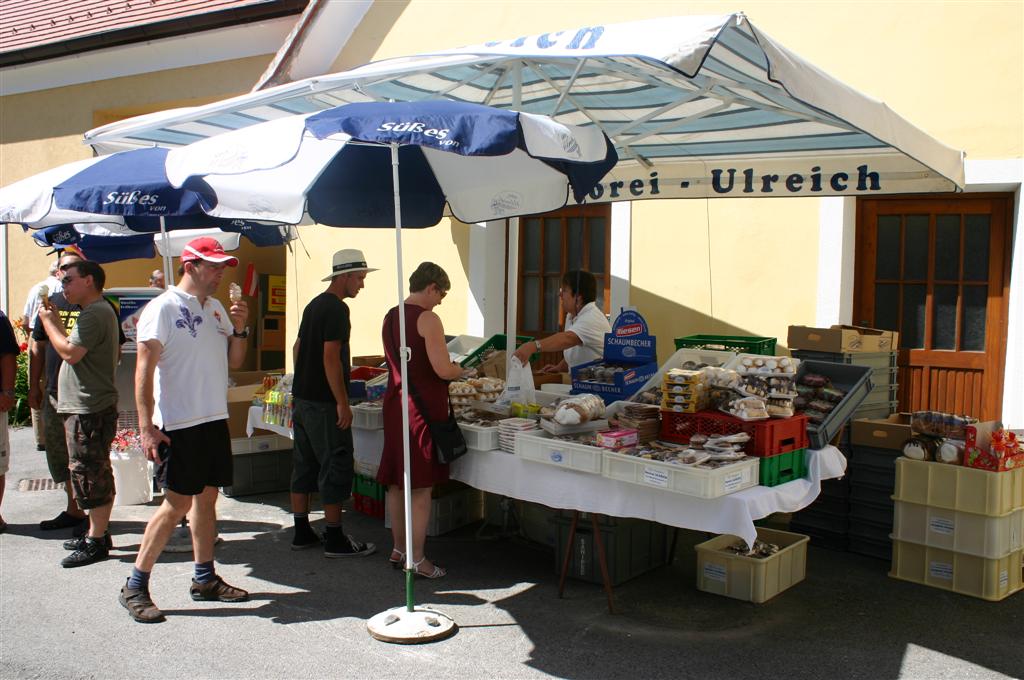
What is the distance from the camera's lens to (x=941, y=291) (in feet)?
24.8

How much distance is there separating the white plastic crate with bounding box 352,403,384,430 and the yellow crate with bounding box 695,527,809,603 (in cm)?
220

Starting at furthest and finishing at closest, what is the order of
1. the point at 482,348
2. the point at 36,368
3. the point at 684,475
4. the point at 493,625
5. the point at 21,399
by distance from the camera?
the point at 21,399, the point at 482,348, the point at 36,368, the point at 493,625, the point at 684,475

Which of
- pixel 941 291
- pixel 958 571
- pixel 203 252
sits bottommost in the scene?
pixel 958 571

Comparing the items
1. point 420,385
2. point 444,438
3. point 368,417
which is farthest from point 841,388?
point 368,417

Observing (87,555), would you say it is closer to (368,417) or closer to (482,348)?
(368,417)

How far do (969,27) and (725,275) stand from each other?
2.80 metres

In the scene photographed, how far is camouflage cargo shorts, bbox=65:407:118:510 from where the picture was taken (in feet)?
18.2

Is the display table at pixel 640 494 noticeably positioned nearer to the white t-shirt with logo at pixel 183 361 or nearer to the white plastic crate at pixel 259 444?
the white t-shirt with logo at pixel 183 361

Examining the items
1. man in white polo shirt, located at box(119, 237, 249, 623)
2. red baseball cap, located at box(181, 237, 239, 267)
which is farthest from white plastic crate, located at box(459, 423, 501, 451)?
red baseball cap, located at box(181, 237, 239, 267)

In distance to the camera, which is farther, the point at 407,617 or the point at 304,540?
the point at 304,540

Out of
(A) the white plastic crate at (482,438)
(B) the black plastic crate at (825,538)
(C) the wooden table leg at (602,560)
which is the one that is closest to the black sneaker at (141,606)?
(A) the white plastic crate at (482,438)

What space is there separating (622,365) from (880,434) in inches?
68.0

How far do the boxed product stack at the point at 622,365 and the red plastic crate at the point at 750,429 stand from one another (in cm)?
91

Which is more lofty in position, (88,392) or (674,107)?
(674,107)
